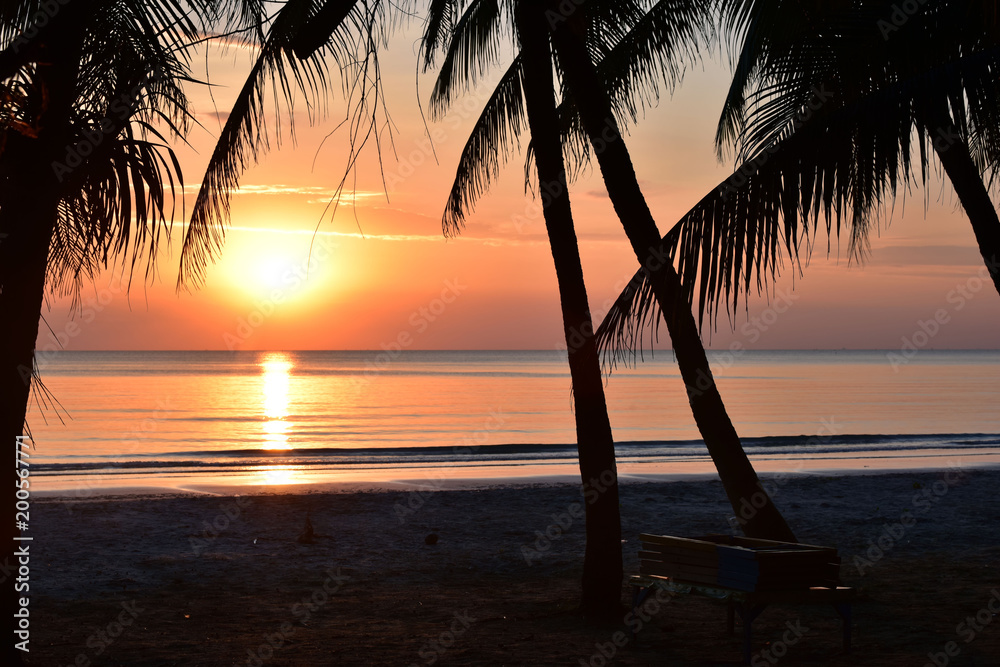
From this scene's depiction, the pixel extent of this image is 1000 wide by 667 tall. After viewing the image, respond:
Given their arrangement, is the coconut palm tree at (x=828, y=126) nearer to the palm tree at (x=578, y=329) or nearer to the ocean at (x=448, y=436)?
the palm tree at (x=578, y=329)

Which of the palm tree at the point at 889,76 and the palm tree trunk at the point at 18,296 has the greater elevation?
the palm tree at the point at 889,76

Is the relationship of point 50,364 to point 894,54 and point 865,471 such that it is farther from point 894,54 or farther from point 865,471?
point 894,54

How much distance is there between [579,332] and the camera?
26.2ft

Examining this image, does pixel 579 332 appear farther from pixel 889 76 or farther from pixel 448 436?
pixel 448 436

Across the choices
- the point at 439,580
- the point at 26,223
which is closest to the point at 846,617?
the point at 439,580

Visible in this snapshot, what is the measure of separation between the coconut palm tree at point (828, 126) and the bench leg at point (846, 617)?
3.06 meters

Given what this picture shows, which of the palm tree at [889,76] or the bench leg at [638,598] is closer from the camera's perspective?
the palm tree at [889,76]

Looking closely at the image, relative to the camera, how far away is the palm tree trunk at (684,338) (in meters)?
7.77

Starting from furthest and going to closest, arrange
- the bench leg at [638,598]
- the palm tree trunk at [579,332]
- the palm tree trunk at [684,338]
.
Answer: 1. the palm tree trunk at [579,332]
2. the palm tree trunk at [684,338]
3. the bench leg at [638,598]

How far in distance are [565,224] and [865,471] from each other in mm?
16334

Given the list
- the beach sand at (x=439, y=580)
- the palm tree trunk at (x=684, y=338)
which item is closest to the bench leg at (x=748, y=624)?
the beach sand at (x=439, y=580)

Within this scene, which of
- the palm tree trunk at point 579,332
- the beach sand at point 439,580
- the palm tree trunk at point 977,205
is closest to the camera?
the palm tree trunk at point 977,205

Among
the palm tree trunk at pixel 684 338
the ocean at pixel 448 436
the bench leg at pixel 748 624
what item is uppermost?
the palm tree trunk at pixel 684 338

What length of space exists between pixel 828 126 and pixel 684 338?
343 cm
